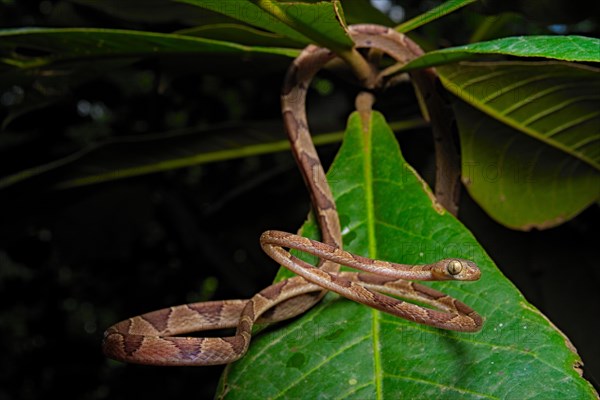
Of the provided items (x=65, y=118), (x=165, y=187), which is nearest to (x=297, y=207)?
(x=165, y=187)

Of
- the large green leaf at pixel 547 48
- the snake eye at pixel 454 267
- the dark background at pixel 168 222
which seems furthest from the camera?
the dark background at pixel 168 222

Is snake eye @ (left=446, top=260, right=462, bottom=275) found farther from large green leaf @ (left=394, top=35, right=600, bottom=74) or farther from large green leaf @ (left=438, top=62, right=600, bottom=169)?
large green leaf @ (left=438, top=62, right=600, bottom=169)

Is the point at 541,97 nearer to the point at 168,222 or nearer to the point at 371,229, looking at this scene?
the point at 371,229

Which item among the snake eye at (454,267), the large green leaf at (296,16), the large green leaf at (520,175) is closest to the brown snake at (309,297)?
the snake eye at (454,267)

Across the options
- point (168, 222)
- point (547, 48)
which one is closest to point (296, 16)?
point (547, 48)

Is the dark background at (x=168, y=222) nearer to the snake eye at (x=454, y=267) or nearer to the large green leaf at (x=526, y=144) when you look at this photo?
the large green leaf at (x=526, y=144)

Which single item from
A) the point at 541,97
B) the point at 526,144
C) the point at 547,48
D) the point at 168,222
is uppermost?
the point at 547,48

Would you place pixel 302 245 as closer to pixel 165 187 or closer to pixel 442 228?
pixel 442 228
